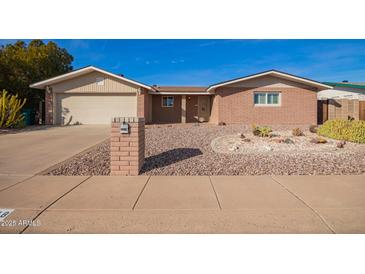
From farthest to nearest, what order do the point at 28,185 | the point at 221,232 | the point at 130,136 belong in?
the point at 130,136, the point at 28,185, the point at 221,232

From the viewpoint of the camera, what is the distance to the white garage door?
60.2ft

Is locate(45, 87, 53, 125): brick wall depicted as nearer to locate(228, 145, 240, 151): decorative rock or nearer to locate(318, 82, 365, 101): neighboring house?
locate(228, 145, 240, 151): decorative rock

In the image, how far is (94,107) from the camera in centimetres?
1839

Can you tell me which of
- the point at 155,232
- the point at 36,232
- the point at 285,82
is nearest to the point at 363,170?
the point at 155,232

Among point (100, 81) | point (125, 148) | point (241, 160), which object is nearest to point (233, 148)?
point (241, 160)

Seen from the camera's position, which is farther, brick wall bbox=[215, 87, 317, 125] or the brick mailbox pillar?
brick wall bbox=[215, 87, 317, 125]

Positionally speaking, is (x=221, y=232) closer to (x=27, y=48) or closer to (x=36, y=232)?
(x=36, y=232)

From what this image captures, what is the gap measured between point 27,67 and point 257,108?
63.7 feet

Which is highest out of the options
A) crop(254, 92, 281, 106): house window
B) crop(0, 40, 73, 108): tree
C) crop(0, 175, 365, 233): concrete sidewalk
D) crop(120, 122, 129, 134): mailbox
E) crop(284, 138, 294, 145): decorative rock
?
crop(0, 40, 73, 108): tree

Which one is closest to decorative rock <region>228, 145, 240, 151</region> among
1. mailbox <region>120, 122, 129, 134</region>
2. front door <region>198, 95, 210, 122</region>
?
mailbox <region>120, 122, 129, 134</region>

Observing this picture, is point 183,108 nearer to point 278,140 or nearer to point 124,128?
point 278,140

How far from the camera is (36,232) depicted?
3.06m

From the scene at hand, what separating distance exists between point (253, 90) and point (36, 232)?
16.8 meters

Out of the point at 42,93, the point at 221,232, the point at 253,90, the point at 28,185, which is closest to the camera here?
the point at 221,232
